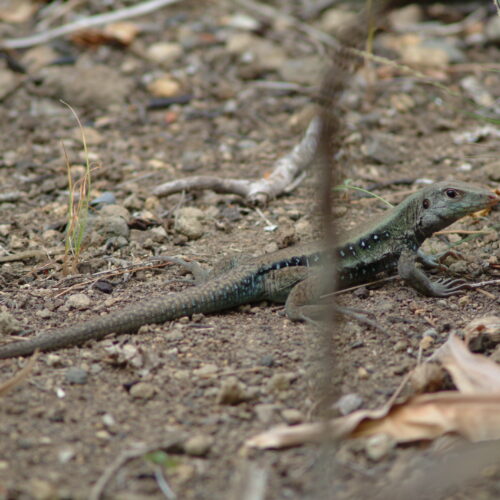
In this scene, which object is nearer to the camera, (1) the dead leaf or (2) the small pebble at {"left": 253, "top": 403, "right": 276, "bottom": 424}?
(1) the dead leaf

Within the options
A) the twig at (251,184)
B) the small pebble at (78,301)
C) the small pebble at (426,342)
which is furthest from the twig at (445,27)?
the small pebble at (78,301)

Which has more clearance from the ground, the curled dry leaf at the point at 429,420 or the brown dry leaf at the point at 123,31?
the brown dry leaf at the point at 123,31

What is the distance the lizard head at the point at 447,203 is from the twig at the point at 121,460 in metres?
2.53

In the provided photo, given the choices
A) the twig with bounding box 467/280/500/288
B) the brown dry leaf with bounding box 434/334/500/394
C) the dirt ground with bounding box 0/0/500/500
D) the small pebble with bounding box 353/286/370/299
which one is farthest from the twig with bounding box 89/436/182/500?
the twig with bounding box 467/280/500/288

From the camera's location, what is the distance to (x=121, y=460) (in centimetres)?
258

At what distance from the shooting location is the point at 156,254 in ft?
16.0

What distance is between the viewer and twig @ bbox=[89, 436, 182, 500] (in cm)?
245

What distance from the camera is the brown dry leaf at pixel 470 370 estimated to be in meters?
2.77

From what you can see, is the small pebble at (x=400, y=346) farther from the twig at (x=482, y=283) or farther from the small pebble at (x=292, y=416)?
the twig at (x=482, y=283)

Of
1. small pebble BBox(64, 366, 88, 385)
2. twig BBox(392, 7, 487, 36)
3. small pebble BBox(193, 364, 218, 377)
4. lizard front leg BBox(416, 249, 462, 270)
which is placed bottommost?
small pebble BBox(193, 364, 218, 377)

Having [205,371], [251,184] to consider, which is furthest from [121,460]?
[251,184]

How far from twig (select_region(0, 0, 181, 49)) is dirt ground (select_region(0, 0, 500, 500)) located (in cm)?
14

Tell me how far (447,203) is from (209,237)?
1907 millimetres

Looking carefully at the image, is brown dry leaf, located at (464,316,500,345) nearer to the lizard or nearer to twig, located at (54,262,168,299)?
the lizard
